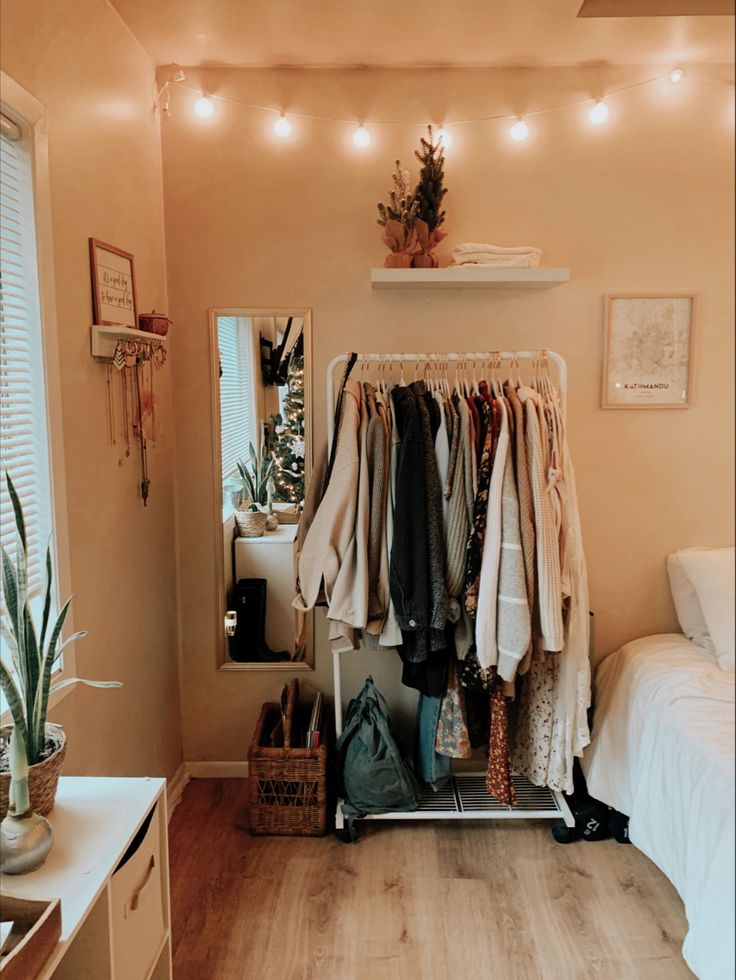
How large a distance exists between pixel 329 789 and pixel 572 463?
4.58 ft

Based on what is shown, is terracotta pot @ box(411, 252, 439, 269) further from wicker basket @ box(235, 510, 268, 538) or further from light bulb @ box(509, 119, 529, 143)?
wicker basket @ box(235, 510, 268, 538)

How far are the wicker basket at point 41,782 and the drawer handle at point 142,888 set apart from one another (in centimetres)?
24

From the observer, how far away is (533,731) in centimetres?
223

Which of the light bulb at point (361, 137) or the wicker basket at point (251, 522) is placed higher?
the light bulb at point (361, 137)

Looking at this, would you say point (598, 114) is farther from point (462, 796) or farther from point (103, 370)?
point (462, 796)

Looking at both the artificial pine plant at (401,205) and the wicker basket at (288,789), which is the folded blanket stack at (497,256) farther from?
the wicker basket at (288,789)

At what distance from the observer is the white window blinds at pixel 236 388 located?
2.44 m

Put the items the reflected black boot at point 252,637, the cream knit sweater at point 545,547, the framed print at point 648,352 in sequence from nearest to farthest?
the framed print at point 648,352, the cream knit sweater at point 545,547, the reflected black boot at point 252,637

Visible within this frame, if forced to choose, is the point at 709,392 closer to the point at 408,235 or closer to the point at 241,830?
the point at 408,235

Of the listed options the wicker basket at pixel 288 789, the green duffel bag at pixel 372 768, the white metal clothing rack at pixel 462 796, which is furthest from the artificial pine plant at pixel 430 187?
the wicker basket at pixel 288 789

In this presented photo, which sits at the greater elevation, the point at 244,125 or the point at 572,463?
the point at 244,125

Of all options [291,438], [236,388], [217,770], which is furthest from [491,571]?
[217,770]

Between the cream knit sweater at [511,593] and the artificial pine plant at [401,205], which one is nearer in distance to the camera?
the cream knit sweater at [511,593]

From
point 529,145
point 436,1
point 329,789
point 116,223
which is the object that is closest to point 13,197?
point 116,223
